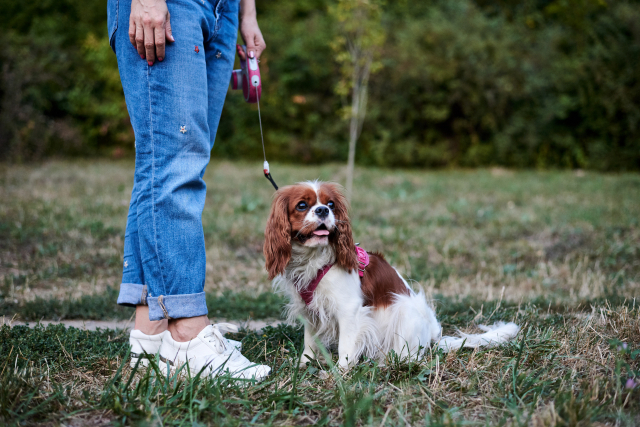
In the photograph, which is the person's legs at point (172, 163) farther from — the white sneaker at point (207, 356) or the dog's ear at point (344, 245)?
the dog's ear at point (344, 245)

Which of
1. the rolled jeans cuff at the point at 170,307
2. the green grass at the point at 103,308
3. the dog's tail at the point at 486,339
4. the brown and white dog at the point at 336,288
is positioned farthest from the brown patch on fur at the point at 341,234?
the green grass at the point at 103,308

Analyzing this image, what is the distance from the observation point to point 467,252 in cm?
541

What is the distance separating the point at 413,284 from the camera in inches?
165

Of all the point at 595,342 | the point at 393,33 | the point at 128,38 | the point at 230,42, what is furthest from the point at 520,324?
the point at 393,33

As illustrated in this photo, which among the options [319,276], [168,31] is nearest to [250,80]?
[168,31]

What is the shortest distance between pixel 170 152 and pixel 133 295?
2.18 feet

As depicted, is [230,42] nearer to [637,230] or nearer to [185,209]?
[185,209]

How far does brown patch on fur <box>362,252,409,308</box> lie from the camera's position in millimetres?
2658

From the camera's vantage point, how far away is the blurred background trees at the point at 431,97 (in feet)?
45.4

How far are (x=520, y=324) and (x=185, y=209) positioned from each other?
1947 mm

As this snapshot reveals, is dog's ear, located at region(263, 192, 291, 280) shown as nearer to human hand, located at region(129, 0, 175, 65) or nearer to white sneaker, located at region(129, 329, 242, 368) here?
white sneaker, located at region(129, 329, 242, 368)

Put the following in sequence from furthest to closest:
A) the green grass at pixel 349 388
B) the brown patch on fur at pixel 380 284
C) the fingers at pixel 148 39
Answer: the brown patch on fur at pixel 380 284, the fingers at pixel 148 39, the green grass at pixel 349 388

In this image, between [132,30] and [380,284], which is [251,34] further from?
[380,284]

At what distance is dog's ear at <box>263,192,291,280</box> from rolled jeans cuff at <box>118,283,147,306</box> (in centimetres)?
60
